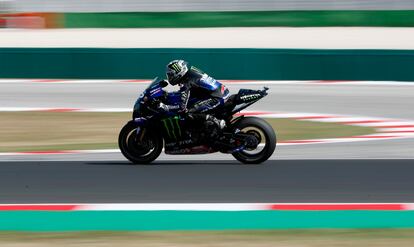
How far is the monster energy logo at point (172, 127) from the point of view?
1120cm

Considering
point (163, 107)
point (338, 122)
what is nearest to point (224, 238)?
point (163, 107)

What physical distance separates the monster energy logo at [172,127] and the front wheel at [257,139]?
0.68m

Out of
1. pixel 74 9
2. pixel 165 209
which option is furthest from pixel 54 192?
pixel 74 9

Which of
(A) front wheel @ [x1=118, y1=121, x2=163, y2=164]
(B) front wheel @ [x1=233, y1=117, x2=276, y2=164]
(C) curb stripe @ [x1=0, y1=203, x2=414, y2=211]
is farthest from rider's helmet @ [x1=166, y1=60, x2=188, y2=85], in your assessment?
(C) curb stripe @ [x1=0, y1=203, x2=414, y2=211]

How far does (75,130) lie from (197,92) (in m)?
4.73

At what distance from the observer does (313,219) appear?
309 inches

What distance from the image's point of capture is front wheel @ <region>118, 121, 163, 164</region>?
37.0 ft

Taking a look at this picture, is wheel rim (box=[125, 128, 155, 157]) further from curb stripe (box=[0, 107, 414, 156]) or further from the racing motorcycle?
curb stripe (box=[0, 107, 414, 156])

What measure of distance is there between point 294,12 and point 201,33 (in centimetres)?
326

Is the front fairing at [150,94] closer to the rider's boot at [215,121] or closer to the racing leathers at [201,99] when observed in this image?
the racing leathers at [201,99]

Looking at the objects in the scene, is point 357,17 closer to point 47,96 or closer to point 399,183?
point 47,96

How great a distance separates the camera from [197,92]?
11094mm

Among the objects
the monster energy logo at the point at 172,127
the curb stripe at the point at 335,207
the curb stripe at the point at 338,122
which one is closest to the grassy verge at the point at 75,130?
the curb stripe at the point at 338,122

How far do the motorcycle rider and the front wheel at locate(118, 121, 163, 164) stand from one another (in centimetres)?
43
